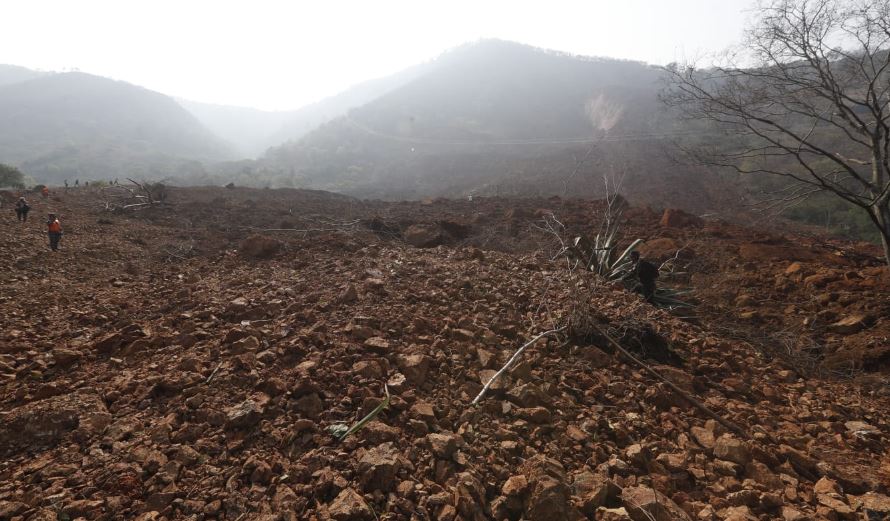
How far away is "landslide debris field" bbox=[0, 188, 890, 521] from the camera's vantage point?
1620 mm

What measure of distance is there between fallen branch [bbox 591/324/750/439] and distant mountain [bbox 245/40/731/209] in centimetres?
405

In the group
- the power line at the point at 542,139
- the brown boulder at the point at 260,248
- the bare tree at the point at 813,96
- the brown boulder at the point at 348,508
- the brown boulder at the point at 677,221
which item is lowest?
the brown boulder at the point at 348,508

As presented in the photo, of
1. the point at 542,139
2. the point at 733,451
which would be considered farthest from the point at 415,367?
the point at 542,139

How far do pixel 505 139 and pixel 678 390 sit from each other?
3920cm

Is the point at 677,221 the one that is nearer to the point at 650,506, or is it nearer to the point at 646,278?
the point at 646,278

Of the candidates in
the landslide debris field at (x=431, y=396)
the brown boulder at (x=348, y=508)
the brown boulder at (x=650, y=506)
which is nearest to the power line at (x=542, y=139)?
the landslide debris field at (x=431, y=396)

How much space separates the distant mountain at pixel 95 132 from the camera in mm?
41500

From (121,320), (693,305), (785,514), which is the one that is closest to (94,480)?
(121,320)

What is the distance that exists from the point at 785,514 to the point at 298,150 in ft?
149

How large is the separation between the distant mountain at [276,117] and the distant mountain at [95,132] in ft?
46.8

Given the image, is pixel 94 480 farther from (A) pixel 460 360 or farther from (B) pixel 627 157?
(B) pixel 627 157

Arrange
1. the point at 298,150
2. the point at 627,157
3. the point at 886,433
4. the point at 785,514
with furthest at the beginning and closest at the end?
1. the point at 298,150
2. the point at 627,157
3. the point at 886,433
4. the point at 785,514

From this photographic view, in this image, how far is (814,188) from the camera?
15.4 ft

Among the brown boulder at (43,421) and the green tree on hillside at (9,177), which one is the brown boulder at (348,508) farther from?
the green tree on hillside at (9,177)
